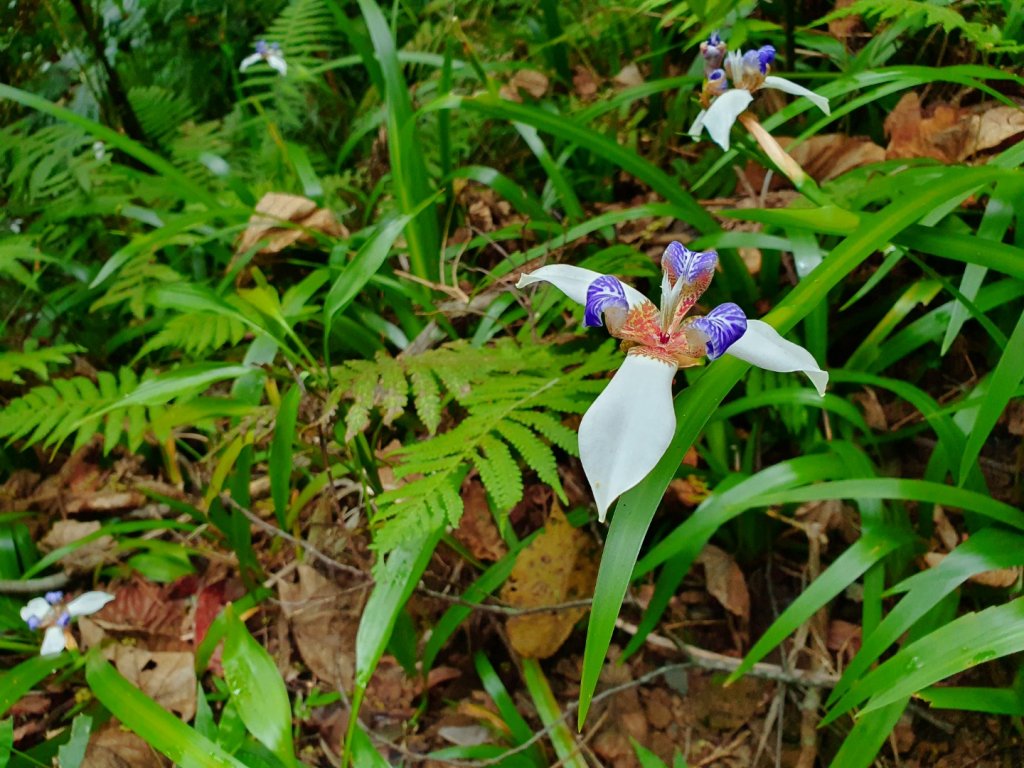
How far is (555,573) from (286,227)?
1366mm

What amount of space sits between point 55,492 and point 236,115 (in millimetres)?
1755

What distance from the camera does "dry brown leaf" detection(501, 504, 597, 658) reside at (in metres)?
1.72

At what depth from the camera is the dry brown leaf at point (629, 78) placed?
258cm

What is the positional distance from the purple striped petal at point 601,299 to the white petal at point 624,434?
13cm

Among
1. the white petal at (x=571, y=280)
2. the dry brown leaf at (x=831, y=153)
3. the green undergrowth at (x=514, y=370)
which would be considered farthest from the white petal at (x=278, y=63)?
the white petal at (x=571, y=280)

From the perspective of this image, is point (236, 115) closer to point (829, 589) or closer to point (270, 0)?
point (270, 0)

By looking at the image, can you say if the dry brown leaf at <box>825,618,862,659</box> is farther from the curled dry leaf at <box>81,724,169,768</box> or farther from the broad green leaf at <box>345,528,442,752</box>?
the curled dry leaf at <box>81,724,169,768</box>

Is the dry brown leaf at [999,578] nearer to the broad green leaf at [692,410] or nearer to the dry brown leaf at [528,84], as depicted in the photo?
the broad green leaf at [692,410]

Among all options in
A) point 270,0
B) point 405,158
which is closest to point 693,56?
point 405,158

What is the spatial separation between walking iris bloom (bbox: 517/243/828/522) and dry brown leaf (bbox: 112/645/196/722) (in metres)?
1.41

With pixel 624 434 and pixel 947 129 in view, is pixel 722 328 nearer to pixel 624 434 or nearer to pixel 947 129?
pixel 624 434

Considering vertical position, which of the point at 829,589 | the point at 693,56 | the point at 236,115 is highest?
the point at 236,115

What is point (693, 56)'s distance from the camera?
→ 2.61 meters

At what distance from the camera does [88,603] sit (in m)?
1.87
